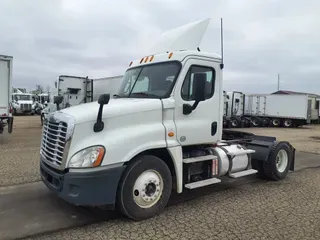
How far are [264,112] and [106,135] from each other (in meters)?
27.3

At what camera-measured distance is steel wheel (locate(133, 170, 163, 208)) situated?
4258 millimetres

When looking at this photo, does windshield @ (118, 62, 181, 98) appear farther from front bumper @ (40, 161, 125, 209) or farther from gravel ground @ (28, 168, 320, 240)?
gravel ground @ (28, 168, 320, 240)

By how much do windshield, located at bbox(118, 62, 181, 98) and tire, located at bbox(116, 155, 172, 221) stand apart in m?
1.11

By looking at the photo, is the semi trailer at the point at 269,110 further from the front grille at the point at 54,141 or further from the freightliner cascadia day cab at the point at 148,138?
the front grille at the point at 54,141

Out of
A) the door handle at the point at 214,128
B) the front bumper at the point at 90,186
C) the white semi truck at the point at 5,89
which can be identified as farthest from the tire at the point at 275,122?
the front bumper at the point at 90,186

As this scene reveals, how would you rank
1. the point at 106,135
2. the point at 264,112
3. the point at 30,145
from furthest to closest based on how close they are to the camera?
the point at 264,112 → the point at 30,145 → the point at 106,135

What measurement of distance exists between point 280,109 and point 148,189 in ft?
87.8

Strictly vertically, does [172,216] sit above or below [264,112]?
below

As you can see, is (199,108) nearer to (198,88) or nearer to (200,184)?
(198,88)

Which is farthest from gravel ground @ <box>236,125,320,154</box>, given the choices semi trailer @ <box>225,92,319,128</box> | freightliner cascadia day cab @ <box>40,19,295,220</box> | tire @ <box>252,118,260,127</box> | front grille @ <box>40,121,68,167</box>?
front grille @ <box>40,121,68,167</box>

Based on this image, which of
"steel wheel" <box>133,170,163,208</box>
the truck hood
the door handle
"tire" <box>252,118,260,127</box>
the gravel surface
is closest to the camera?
the truck hood

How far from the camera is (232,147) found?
19.7 ft

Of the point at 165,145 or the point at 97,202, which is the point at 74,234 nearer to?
the point at 97,202

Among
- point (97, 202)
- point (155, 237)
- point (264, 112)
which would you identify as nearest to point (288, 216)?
point (155, 237)
